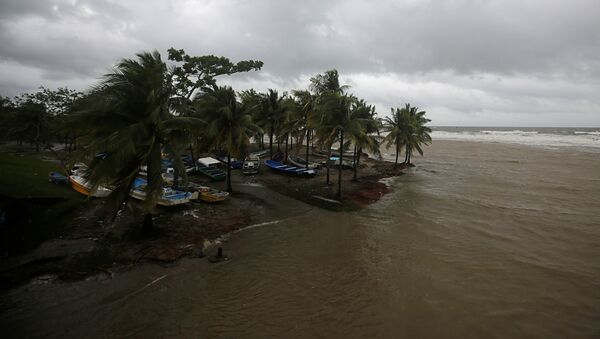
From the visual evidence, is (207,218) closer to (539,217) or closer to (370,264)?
(370,264)

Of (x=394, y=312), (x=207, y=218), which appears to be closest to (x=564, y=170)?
(x=394, y=312)

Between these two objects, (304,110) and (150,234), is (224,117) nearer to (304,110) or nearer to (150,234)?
(150,234)

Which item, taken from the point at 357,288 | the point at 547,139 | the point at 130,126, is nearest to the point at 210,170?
the point at 130,126

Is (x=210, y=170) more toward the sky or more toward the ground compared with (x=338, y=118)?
more toward the ground

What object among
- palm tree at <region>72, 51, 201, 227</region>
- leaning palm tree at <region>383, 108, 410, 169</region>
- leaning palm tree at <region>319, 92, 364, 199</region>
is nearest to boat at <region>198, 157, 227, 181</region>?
leaning palm tree at <region>319, 92, 364, 199</region>

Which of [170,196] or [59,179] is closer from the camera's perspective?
[170,196]

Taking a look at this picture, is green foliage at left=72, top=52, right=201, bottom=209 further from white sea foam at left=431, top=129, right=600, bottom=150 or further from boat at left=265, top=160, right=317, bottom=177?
white sea foam at left=431, top=129, right=600, bottom=150
